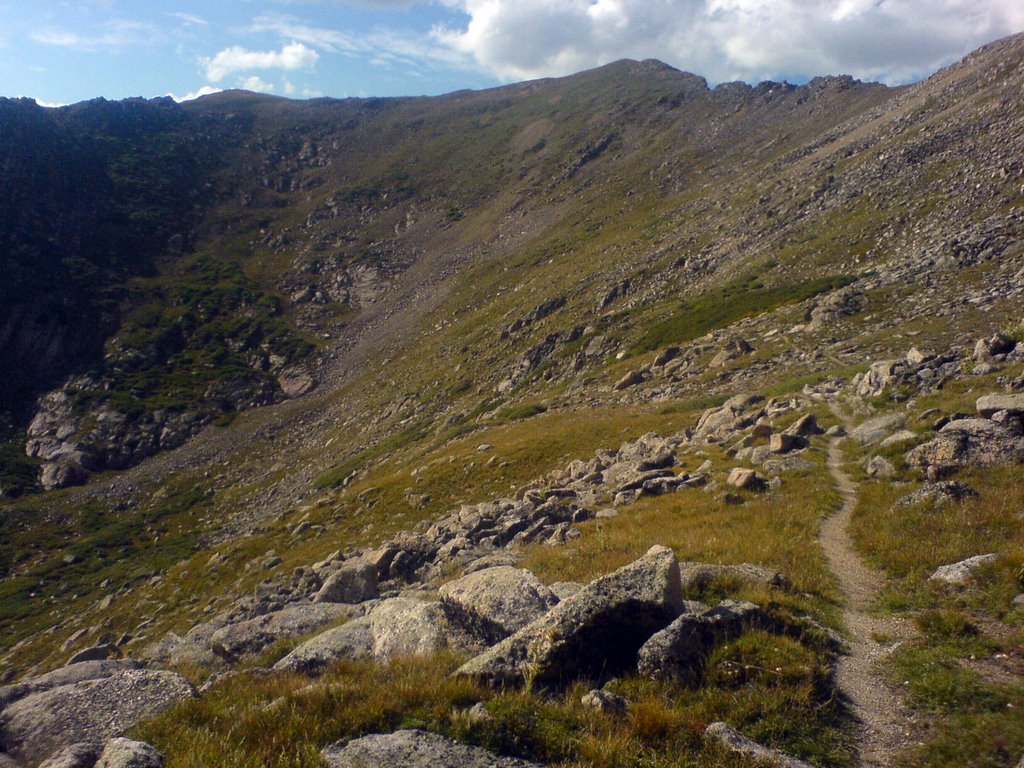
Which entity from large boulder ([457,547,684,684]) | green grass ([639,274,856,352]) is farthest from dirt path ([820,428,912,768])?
green grass ([639,274,856,352])

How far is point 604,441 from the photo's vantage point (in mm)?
28906

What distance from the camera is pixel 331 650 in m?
9.30

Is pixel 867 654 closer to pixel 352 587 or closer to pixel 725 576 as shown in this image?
pixel 725 576

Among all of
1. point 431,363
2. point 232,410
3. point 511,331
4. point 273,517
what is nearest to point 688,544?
point 273,517

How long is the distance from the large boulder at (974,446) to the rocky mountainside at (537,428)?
100 mm

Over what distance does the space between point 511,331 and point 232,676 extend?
56797mm

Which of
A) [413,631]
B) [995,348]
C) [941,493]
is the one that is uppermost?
[995,348]

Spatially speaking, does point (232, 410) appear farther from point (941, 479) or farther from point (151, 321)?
point (941, 479)

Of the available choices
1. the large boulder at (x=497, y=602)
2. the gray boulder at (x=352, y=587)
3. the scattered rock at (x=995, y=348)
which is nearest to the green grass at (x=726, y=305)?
the scattered rock at (x=995, y=348)

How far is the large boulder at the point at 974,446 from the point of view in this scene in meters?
12.4

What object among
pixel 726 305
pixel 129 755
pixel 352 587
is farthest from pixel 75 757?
pixel 726 305

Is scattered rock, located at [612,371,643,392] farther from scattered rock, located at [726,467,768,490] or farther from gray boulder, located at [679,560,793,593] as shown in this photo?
gray boulder, located at [679,560,793,593]

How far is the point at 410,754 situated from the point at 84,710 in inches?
186

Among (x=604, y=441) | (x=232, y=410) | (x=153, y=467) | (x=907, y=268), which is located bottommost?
(x=153, y=467)
